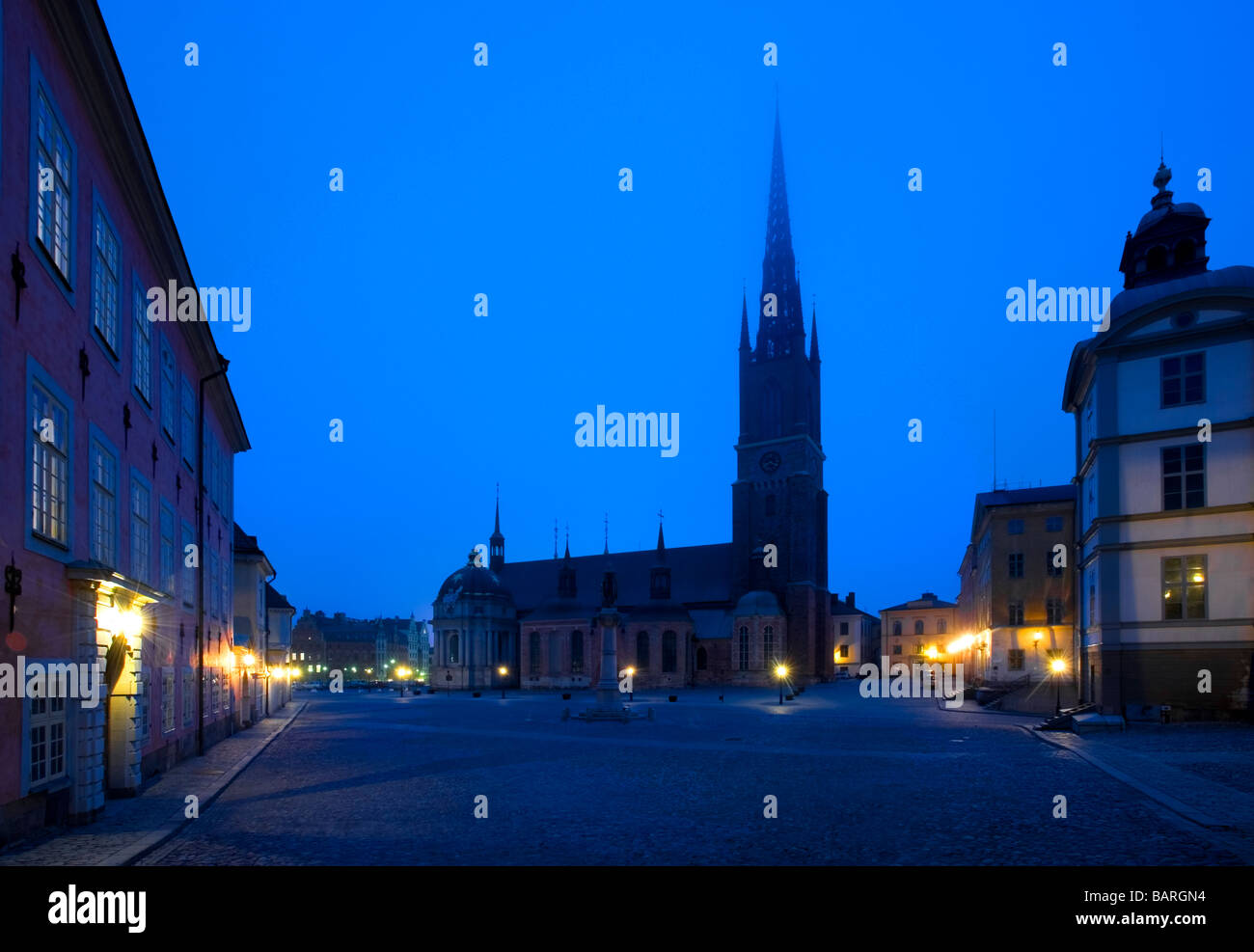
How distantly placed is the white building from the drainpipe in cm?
2928

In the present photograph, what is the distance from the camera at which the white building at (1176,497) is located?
3038 cm

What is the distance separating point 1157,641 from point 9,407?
3334 centimetres

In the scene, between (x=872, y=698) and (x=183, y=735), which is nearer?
(x=183, y=735)

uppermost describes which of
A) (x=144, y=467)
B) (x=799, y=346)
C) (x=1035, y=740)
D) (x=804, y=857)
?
(x=799, y=346)

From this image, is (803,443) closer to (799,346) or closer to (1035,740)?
(799,346)

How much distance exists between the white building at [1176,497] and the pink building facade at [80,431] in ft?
98.8

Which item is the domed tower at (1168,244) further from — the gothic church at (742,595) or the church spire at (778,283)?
the church spire at (778,283)

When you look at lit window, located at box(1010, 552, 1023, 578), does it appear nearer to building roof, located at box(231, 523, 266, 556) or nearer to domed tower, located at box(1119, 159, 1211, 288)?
domed tower, located at box(1119, 159, 1211, 288)

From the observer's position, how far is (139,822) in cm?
1363

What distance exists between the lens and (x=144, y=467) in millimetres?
19062

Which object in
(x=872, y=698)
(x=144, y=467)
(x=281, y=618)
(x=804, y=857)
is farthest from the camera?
(x=872, y=698)

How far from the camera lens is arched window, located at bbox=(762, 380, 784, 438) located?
89375 mm

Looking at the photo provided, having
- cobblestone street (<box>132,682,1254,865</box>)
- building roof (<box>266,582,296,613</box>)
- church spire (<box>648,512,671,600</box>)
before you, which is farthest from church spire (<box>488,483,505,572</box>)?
cobblestone street (<box>132,682,1254,865</box>)
